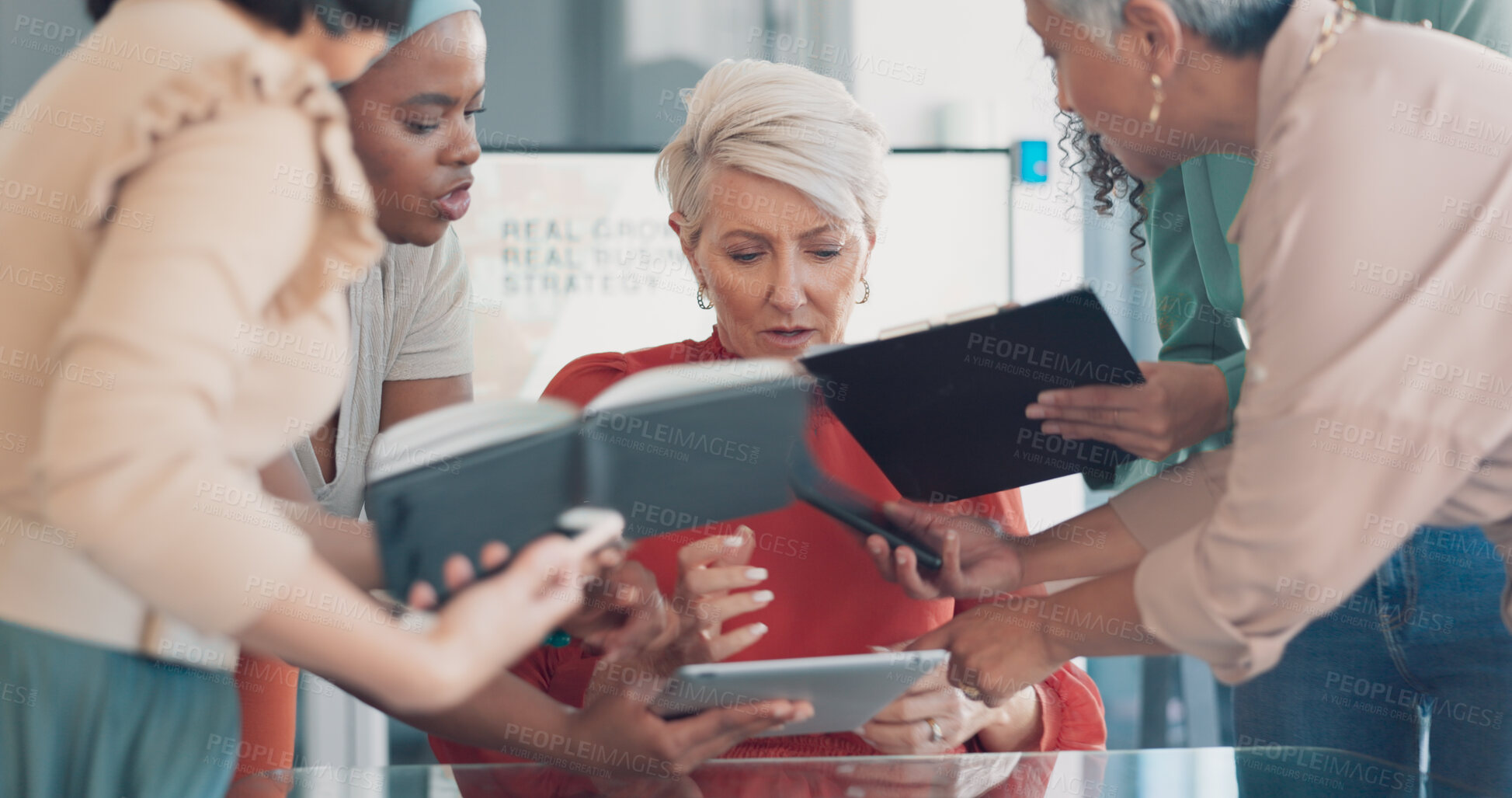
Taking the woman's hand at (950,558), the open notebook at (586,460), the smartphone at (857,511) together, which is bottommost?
the woman's hand at (950,558)

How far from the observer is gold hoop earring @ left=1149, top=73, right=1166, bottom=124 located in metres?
0.70

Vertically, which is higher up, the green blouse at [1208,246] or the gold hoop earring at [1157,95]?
the gold hoop earring at [1157,95]

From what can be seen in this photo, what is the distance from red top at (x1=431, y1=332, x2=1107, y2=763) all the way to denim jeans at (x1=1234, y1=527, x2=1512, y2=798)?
0.17 meters

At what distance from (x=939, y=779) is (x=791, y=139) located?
1.96 feet

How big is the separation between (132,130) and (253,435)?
0.15m

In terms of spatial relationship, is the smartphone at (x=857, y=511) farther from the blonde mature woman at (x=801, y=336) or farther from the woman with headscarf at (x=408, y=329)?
the woman with headscarf at (x=408, y=329)

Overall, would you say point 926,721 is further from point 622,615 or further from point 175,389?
point 175,389

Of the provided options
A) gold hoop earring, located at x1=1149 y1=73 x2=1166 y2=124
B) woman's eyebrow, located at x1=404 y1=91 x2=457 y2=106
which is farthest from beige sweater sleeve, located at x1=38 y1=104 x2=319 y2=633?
gold hoop earring, located at x1=1149 y1=73 x2=1166 y2=124

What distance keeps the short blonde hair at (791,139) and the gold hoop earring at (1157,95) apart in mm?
331

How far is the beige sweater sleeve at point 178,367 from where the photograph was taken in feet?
1.53

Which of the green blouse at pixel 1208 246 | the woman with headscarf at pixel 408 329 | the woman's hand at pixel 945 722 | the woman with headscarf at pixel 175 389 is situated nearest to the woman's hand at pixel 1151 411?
the green blouse at pixel 1208 246

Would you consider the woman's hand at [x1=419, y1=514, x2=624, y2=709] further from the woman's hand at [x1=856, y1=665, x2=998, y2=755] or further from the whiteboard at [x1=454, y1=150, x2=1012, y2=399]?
the whiteboard at [x1=454, y1=150, x2=1012, y2=399]

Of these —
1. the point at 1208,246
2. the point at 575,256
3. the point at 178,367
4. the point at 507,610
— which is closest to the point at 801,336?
the point at 1208,246

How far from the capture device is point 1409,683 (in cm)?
96
